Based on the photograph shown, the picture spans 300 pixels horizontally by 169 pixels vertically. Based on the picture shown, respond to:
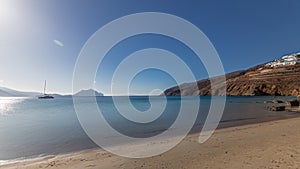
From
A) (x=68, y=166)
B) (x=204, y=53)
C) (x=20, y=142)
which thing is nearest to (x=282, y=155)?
(x=68, y=166)

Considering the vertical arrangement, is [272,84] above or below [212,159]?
above

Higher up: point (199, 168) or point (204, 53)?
point (204, 53)

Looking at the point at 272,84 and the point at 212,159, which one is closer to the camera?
the point at 212,159

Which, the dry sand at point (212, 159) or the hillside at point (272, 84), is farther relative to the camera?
the hillside at point (272, 84)

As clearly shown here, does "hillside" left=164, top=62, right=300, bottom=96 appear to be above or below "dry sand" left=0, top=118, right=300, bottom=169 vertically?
above

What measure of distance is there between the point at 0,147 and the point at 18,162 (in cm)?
493

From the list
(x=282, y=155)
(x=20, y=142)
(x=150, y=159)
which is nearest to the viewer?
(x=282, y=155)

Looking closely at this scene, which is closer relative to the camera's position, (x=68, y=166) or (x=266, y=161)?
(x=266, y=161)

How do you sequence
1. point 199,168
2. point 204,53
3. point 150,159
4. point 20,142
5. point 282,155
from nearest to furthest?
point 199,168 < point 282,155 < point 150,159 < point 20,142 < point 204,53

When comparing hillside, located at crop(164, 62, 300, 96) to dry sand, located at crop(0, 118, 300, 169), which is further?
hillside, located at crop(164, 62, 300, 96)

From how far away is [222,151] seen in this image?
9375mm

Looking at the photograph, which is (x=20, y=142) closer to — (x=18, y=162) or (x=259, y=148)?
(x=18, y=162)

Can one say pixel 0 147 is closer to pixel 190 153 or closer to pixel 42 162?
pixel 42 162

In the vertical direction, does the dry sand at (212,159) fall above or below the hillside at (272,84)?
below
